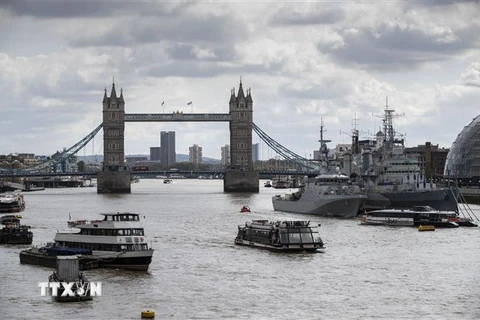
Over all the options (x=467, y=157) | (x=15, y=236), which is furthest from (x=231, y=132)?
(x=15, y=236)

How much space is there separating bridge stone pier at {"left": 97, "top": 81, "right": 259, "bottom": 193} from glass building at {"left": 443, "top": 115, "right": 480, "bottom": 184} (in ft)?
141

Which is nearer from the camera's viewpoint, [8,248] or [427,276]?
[427,276]

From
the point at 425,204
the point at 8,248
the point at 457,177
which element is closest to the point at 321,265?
the point at 8,248

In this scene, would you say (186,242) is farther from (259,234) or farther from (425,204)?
(425,204)

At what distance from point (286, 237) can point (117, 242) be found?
12.0m

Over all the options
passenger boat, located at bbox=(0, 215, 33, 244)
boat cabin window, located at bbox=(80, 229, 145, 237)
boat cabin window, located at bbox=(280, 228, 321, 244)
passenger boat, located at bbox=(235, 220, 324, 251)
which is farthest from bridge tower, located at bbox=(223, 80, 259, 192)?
boat cabin window, located at bbox=(80, 229, 145, 237)

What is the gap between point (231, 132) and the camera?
17988 centimetres

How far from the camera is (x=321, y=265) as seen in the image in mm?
54812

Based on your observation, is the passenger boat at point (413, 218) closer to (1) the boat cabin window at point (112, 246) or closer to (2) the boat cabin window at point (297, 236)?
(2) the boat cabin window at point (297, 236)

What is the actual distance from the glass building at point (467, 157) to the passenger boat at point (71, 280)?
295 ft

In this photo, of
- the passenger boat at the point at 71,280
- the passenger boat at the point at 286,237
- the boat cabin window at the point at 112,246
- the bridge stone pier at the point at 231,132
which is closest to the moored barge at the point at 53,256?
the boat cabin window at the point at 112,246

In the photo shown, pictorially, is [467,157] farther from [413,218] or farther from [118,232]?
[118,232]

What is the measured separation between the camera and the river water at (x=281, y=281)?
41.1m

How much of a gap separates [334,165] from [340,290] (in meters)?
58.1
